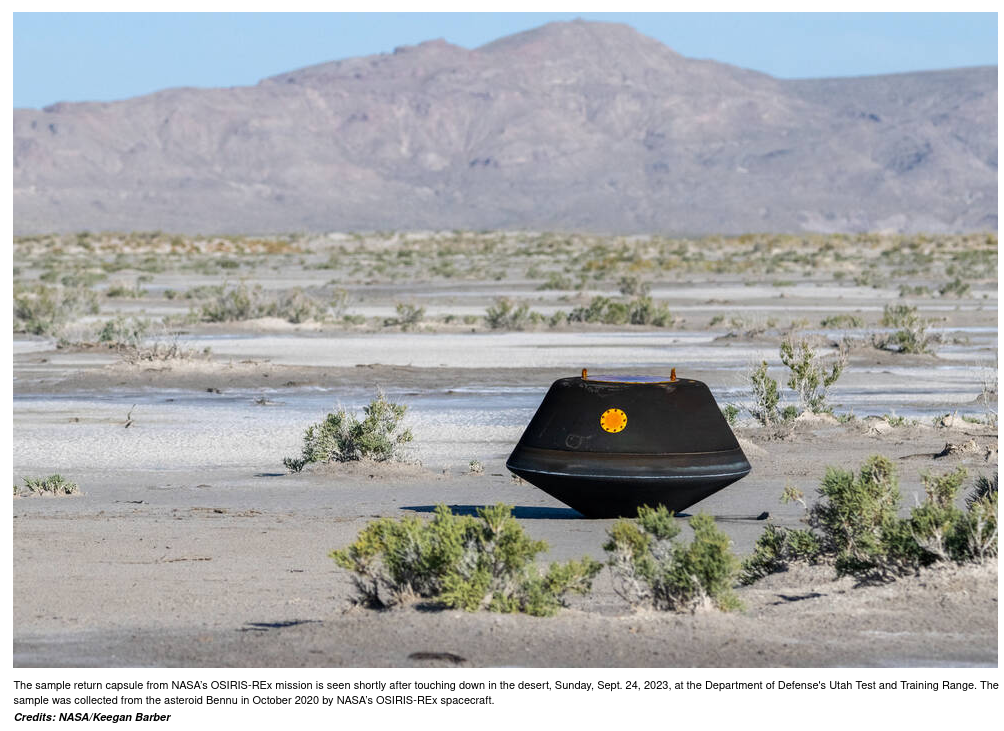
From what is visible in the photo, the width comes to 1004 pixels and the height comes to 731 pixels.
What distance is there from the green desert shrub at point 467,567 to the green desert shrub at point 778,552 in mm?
1510

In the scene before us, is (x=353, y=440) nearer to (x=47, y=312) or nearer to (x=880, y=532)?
(x=880, y=532)

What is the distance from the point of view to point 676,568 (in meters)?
8.50

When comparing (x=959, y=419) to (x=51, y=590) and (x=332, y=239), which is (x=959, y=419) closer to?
(x=51, y=590)

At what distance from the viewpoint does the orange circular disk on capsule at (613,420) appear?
11242 millimetres

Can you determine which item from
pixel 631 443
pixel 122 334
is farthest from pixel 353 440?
pixel 122 334

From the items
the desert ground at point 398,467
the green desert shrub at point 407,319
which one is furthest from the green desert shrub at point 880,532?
the green desert shrub at point 407,319

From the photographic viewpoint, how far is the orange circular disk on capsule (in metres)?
11.2

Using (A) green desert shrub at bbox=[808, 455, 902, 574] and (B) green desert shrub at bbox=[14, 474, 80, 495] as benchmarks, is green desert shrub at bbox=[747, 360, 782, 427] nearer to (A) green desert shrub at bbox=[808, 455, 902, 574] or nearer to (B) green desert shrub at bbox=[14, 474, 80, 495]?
(B) green desert shrub at bbox=[14, 474, 80, 495]

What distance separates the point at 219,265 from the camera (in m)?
75.5

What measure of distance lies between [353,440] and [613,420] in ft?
15.7

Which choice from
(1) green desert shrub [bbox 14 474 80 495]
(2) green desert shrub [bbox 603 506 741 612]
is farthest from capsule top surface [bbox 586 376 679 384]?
(1) green desert shrub [bbox 14 474 80 495]

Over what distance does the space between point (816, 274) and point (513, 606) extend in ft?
193

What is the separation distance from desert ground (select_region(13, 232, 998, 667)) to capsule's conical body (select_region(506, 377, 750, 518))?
1.48 ft

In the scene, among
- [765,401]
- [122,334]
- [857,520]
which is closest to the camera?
[857,520]
